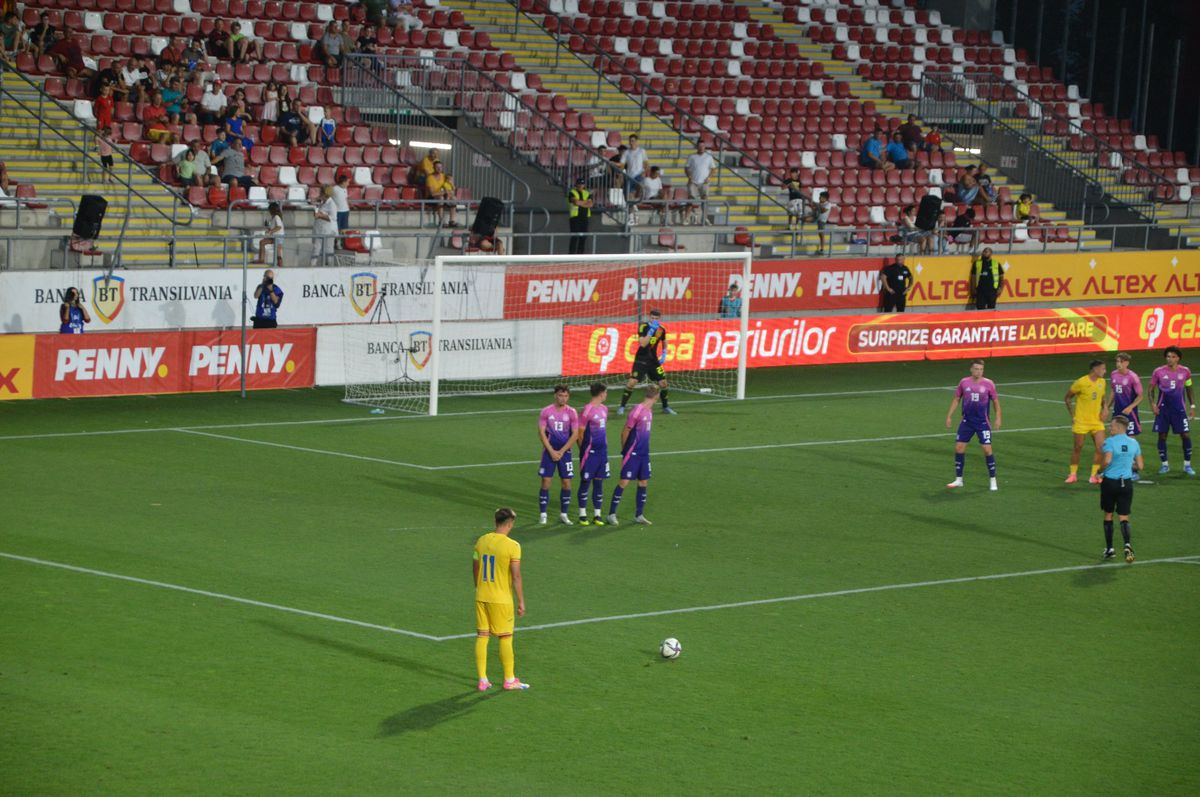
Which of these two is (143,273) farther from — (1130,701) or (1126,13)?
(1126,13)

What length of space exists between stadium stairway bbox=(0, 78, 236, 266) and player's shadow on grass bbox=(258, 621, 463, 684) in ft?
57.4

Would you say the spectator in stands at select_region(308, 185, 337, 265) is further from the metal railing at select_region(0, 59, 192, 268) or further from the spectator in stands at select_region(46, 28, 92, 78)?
the spectator in stands at select_region(46, 28, 92, 78)

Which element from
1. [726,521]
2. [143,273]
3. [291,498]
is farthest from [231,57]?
[726,521]

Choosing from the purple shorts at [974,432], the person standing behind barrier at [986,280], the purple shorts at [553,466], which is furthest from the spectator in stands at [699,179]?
the purple shorts at [553,466]

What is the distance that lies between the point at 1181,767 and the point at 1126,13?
42599 millimetres

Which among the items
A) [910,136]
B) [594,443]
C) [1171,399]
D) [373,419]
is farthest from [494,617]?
[910,136]

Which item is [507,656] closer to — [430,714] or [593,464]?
[430,714]

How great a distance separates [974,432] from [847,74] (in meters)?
25.8

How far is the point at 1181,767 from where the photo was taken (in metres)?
13.0

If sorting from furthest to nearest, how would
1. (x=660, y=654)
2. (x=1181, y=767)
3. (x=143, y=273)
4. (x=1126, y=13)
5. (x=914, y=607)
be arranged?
1. (x=1126, y=13)
2. (x=143, y=273)
3. (x=914, y=607)
4. (x=660, y=654)
5. (x=1181, y=767)

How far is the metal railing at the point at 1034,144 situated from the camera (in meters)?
47.4

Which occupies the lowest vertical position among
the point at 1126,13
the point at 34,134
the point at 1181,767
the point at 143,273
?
the point at 1181,767

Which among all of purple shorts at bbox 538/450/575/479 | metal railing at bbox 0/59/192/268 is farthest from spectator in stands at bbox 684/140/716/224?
purple shorts at bbox 538/450/575/479

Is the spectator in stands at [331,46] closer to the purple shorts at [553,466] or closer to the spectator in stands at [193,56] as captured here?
the spectator in stands at [193,56]
